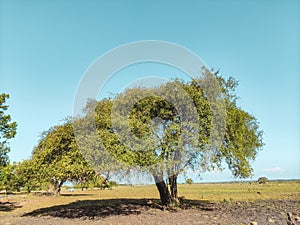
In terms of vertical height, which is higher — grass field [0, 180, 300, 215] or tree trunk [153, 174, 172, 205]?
tree trunk [153, 174, 172, 205]

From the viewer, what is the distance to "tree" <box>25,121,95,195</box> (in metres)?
16.8

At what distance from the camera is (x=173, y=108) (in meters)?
18.0

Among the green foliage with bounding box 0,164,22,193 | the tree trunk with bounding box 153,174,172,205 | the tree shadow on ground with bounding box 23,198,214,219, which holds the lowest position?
the tree shadow on ground with bounding box 23,198,214,219

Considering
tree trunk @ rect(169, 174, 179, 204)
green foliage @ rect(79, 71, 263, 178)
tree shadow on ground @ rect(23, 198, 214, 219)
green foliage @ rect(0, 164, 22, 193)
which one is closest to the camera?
green foliage @ rect(79, 71, 263, 178)

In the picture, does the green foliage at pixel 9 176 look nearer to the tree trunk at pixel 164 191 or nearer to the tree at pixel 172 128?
the tree at pixel 172 128

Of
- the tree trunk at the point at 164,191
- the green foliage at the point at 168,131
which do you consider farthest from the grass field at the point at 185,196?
the green foliage at the point at 168,131

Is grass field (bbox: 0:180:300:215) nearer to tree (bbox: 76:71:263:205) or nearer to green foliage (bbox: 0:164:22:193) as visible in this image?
green foliage (bbox: 0:164:22:193)

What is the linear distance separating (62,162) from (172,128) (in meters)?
7.57

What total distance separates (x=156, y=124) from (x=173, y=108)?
5.18 feet

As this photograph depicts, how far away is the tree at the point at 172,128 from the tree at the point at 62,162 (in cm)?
129

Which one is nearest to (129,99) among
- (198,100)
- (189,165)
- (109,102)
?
(109,102)

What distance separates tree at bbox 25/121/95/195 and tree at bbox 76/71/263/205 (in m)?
1.29

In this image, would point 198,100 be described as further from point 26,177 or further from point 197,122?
point 26,177

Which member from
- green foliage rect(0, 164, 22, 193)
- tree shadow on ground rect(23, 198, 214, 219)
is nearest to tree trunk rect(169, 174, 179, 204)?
tree shadow on ground rect(23, 198, 214, 219)
